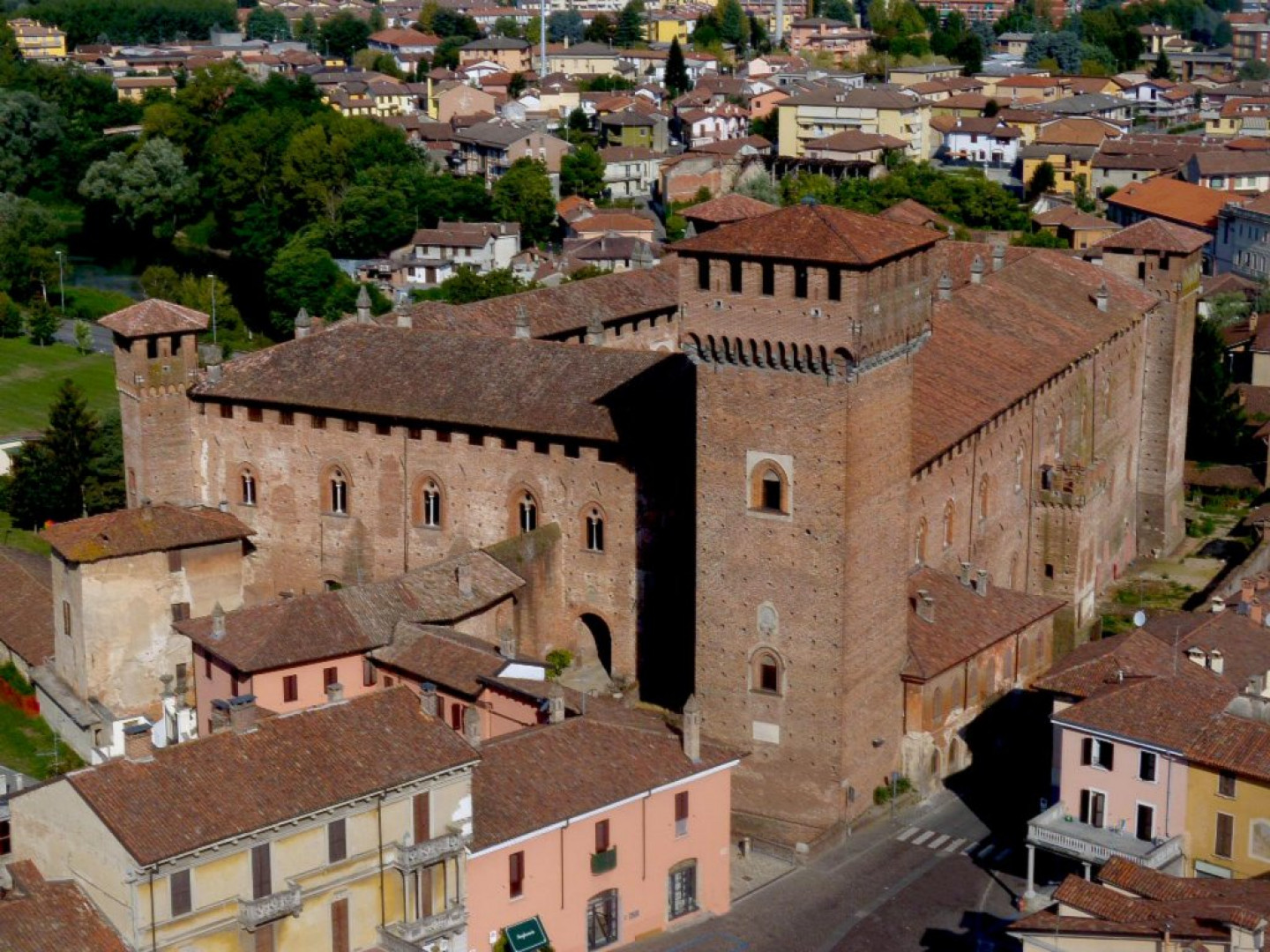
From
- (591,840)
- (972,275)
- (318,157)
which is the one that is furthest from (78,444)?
(318,157)

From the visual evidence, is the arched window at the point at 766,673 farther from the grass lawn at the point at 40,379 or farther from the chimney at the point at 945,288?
the grass lawn at the point at 40,379

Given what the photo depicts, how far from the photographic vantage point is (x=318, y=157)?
398 feet

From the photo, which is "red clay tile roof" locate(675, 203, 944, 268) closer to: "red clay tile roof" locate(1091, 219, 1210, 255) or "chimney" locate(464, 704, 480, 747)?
"chimney" locate(464, 704, 480, 747)

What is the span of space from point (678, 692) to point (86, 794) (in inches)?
706

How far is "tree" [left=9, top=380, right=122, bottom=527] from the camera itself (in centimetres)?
6931

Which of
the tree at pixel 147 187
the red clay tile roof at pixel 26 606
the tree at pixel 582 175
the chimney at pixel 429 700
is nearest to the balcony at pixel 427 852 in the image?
the chimney at pixel 429 700

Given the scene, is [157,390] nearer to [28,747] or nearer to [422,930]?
[28,747]

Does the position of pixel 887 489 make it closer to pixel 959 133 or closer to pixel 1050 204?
pixel 1050 204

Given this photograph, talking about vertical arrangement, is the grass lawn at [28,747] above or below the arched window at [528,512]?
below

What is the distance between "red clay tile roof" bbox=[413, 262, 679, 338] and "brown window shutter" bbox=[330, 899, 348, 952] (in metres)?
25.0

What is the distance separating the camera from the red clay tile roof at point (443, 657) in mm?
46500

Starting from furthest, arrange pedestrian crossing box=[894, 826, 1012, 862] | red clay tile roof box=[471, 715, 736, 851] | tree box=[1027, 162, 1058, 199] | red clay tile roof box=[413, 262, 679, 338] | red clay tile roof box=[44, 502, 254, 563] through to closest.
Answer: tree box=[1027, 162, 1058, 199]
red clay tile roof box=[413, 262, 679, 338]
red clay tile roof box=[44, 502, 254, 563]
pedestrian crossing box=[894, 826, 1012, 862]
red clay tile roof box=[471, 715, 736, 851]

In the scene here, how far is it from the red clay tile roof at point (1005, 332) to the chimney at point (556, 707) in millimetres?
11167

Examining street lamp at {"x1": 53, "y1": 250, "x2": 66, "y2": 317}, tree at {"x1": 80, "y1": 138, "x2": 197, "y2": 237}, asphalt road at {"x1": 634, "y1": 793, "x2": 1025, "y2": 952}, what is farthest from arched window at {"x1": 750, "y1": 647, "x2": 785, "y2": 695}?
tree at {"x1": 80, "y1": 138, "x2": 197, "y2": 237}
